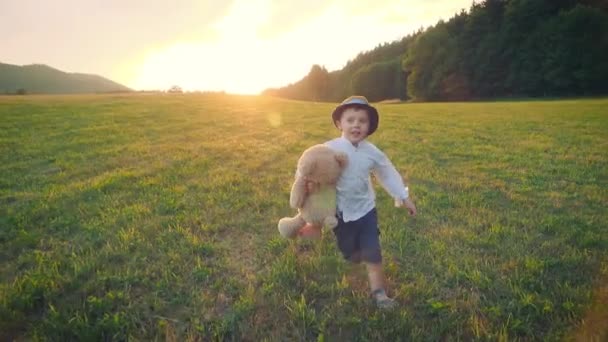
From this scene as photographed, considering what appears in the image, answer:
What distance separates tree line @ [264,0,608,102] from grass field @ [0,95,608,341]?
173ft

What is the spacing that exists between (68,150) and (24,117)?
1248cm

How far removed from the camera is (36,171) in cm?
932

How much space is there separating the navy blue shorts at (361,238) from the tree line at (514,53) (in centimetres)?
6032

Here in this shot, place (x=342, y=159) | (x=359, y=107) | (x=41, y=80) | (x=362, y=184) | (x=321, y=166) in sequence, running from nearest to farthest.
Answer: (x=321, y=166), (x=342, y=159), (x=359, y=107), (x=362, y=184), (x=41, y=80)

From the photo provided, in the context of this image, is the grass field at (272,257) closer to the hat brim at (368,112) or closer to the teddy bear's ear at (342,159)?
the teddy bear's ear at (342,159)

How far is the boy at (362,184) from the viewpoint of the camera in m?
3.74

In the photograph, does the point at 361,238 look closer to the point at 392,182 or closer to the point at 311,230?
the point at 311,230

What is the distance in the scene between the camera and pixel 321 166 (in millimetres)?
3533

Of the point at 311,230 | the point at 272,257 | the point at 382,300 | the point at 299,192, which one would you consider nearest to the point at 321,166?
the point at 299,192

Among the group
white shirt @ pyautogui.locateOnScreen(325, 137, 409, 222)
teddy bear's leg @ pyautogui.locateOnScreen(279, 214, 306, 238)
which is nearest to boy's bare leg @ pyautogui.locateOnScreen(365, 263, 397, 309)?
white shirt @ pyautogui.locateOnScreen(325, 137, 409, 222)

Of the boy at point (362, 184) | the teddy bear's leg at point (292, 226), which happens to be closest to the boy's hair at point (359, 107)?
the boy at point (362, 184)

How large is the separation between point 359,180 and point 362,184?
0.06 m

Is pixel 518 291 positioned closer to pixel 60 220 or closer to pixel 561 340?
pixel 561 340

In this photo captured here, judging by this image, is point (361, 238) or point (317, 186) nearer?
point (317, 186)
